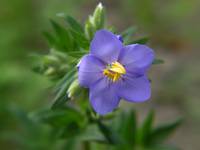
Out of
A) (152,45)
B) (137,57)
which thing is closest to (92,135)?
(137,57)

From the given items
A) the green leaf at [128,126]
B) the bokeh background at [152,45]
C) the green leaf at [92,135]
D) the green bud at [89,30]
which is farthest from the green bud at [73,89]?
the bokeh background at [152,45]

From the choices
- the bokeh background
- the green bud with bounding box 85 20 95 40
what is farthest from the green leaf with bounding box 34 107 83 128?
the bokeh background

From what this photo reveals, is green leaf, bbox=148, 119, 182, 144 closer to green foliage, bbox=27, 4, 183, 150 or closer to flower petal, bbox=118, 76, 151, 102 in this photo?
green foliage, bbox=27, 4, 183, 150

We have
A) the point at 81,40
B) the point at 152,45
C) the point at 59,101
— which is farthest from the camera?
the point at 152,45

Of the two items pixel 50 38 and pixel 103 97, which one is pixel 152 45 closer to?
pixel 50 38

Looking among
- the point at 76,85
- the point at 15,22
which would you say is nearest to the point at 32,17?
the point at 15,22

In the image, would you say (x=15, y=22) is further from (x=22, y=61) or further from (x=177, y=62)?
(x=177, y=62)

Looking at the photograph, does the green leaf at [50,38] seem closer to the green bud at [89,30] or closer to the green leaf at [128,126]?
the green bud at [89,30]

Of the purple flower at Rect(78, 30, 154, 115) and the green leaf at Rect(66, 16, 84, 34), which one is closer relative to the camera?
the purple flower at Rect(78, 30, 154, 115)
